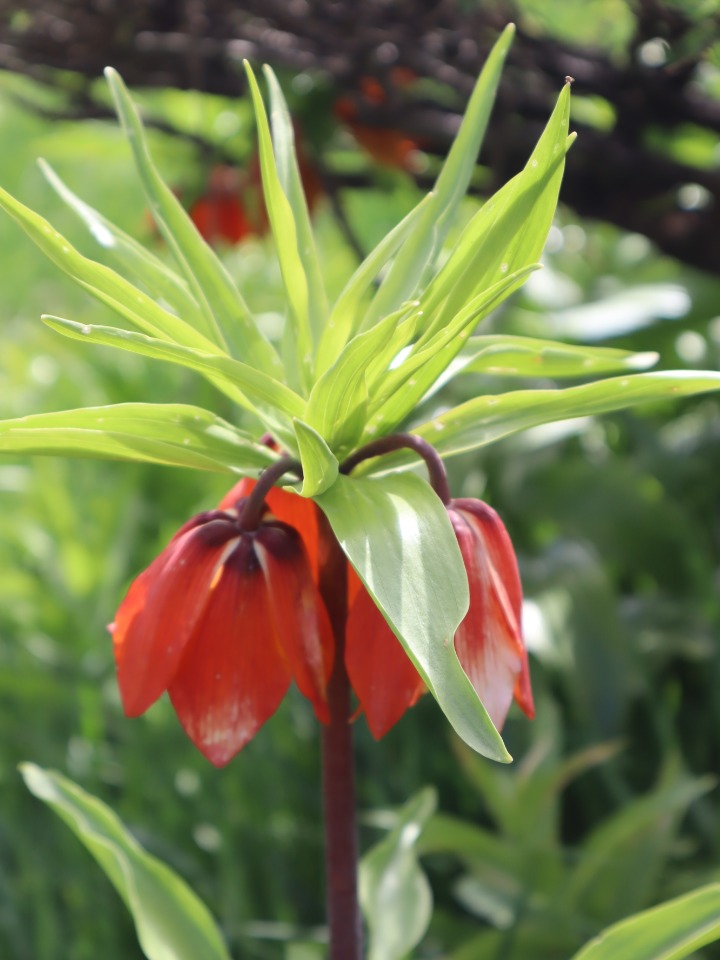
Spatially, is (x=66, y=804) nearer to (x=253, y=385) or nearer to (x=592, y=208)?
(x=253, y=385)

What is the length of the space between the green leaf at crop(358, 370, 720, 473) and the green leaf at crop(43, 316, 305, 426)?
5 cm

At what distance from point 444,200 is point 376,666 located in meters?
0.23

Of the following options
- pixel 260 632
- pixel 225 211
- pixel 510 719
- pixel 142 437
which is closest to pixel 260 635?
pixel 260 632

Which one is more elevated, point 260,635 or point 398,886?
point 260,635

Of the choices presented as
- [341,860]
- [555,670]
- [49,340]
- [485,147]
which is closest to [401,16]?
[485,147]

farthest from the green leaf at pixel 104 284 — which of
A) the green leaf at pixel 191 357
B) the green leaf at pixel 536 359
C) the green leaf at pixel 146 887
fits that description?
the green leaf at pixel 146 887

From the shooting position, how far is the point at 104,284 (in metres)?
0.46

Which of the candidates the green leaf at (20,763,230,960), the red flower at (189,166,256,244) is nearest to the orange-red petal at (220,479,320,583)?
the green leaf at (20,763,230,960)

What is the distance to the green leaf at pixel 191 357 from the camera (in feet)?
1.32

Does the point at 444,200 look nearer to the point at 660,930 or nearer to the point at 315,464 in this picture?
the point at 315,464

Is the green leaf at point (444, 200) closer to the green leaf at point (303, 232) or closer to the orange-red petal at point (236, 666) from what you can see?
the green leaf at point (303, 232)

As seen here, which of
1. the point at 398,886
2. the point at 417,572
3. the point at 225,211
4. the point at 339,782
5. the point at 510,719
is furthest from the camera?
the point at 225,211

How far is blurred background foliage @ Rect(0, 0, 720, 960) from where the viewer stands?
1009 millimetres

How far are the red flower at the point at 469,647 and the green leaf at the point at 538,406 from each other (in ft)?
0.12
